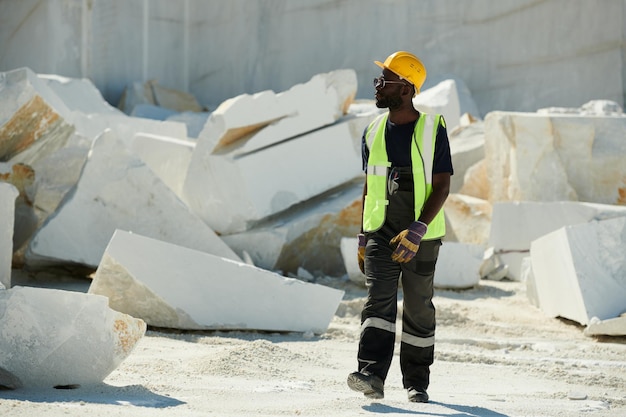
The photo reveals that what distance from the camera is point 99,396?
3080 mm

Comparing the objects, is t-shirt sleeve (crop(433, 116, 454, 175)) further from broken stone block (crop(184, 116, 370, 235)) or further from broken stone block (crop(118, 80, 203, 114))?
broken stone block (crop(118, 80, 203, 114))

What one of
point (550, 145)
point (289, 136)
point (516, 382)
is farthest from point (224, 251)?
point (550, 145)

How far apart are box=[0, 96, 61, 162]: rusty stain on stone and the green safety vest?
10.1 ft

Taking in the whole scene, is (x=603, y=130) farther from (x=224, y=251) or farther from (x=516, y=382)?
(x=516, y=382)

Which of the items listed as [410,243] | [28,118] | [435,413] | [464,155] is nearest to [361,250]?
[410,243]

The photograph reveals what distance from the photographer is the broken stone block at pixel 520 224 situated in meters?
8.15

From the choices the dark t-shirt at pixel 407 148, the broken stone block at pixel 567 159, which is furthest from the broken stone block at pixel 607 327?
the broken stone block at pixel 567 159

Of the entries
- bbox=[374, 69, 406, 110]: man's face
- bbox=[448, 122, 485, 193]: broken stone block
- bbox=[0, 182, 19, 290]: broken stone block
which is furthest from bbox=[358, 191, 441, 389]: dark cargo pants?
bbox=[448, 122, 485, 193]: broken stone block

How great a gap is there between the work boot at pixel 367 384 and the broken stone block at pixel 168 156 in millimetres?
4788

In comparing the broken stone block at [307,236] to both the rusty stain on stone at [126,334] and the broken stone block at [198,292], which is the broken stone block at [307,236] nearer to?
the broken stone block at [198,292]

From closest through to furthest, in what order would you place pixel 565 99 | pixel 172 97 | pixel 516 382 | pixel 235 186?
pixel 516 382 → pixel 235 186 → pixel 565 99 → pixel 172 97

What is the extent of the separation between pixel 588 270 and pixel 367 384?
9.56 feet

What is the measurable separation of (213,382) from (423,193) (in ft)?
3.60

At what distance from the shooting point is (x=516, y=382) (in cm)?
420
